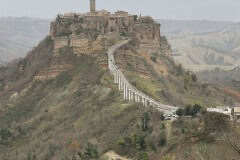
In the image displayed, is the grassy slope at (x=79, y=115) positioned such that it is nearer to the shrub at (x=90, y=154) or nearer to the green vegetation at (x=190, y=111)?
the shrub at (x=90, y=154)

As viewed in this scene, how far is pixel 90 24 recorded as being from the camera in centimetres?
11288

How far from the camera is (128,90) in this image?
267ft

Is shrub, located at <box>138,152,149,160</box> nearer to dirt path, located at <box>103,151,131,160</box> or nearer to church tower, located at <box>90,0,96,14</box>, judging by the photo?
dirt path, located at <box>103,151,131,160</box>

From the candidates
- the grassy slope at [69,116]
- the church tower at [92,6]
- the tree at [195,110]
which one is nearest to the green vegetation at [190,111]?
the tree at [195,110]

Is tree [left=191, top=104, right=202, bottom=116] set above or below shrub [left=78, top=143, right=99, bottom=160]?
above

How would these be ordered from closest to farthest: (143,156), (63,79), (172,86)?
(143,156) < (63,79) < (172,86)

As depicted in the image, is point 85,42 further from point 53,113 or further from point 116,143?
point 116,143

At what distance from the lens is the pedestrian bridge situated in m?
68.9

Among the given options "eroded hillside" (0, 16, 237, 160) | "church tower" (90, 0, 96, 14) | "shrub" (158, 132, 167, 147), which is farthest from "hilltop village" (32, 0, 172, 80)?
"shrub" (158, 132, 167, 147)

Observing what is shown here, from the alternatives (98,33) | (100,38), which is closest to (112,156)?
(100,38)

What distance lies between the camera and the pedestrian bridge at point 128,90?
226 ft

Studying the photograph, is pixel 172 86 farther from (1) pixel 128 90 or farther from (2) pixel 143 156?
(2) pixel 143 156

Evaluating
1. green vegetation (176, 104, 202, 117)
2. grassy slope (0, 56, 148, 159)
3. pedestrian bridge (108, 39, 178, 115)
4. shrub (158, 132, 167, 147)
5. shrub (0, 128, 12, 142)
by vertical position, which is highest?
green vegetation (176, 104, 202, 117)

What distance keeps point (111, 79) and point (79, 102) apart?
5.89 metres
